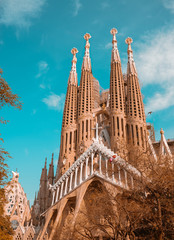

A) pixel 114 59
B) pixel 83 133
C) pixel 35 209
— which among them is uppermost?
pixel 114 59

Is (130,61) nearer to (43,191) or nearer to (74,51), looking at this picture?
(74,51)

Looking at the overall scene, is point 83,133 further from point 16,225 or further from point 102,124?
point 16,225

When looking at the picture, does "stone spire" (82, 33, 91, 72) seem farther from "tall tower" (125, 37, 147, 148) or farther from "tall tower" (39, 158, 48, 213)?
"tall tower" (39, 158, 48, 213)

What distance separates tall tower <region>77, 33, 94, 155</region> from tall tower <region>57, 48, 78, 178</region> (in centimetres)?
90

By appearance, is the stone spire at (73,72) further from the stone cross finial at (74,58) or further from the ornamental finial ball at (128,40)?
the ornamental finial ball at (128,40)

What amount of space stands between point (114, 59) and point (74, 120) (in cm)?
1014

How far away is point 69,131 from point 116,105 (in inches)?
241

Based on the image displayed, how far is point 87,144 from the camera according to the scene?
28188 millimetres

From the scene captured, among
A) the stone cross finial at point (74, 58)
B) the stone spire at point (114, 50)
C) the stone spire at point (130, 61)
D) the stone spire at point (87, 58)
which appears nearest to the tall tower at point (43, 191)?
the stone spire at point (87, 58)

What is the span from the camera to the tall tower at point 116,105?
91.9 feet

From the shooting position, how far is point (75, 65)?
38188 mm

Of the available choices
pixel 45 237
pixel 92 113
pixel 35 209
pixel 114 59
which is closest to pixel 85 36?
pixel 114 59

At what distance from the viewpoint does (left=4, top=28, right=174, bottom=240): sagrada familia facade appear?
22.4 meters

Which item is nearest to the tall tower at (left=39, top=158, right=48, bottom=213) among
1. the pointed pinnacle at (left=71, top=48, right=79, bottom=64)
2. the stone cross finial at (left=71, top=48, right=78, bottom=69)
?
the stone cross finial at (left=71, top=48, right=78, bottom=69)
